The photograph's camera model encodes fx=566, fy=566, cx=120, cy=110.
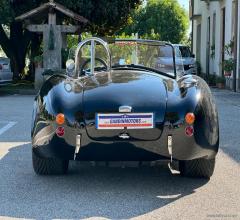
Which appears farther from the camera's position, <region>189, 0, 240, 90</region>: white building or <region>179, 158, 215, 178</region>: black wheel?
<region>189, 0, 240, 90</region>: white building

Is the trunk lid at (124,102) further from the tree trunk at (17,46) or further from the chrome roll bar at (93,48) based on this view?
the tree trunk at (17,46)

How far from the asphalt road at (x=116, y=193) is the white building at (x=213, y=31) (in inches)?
565

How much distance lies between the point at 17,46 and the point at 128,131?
2352 cm

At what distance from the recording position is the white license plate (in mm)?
5215

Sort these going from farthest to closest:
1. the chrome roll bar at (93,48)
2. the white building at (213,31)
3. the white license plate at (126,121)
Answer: the white building at (213,31), the chrome roll bar at (93,48), the white license plate at (126,121)

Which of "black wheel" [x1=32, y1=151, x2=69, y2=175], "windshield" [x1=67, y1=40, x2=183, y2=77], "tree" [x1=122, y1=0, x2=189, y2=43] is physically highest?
"tree" [x1=122, y1=0, x2=189, y2=43]

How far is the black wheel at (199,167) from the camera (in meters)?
5.84

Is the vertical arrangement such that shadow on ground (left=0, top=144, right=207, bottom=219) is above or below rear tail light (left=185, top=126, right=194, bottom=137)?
below

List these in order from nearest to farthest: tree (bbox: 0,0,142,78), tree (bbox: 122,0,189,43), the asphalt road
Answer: the asphalt road < tree (bbox: 0,0,142,78) < tree (bbox: 122,0,189,43)

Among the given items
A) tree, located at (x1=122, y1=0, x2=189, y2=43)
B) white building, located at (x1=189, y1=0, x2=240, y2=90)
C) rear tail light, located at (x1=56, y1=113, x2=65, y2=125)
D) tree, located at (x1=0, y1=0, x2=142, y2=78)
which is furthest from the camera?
tree, located at (x1=122, y1=0, x2=189, y2=43)

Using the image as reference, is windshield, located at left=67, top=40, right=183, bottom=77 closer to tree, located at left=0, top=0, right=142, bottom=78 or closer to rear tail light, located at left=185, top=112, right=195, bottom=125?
rear tail light, located at left=185, top=112, right=195, bottom=125

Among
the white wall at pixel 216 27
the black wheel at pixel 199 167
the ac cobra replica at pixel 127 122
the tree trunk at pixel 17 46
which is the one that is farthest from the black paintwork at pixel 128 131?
the tree trunk at pixel 17 46

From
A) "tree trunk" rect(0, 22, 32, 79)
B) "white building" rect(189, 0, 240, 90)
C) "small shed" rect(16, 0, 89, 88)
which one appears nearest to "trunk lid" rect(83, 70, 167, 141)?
"small shed" rect(16, 0, 89, 88)

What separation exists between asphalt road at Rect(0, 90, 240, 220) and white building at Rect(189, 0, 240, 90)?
14.4 metres
